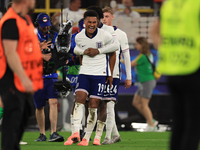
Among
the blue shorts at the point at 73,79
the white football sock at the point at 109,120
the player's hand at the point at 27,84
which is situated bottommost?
the white football sock at the point at 109,120

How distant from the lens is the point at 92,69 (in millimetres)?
6824

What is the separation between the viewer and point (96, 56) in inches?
272

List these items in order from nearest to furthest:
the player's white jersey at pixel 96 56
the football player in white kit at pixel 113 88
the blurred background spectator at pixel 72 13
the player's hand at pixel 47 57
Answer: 1. the player's white jersey at pixel 96 56
2. the football player in white kit at pixel 113 88
3. the player's hand at pixel 47 57
4. the blurred background spectator at pixel 72 13

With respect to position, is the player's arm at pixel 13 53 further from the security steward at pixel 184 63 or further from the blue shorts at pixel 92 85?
the blue shorts at pixel 92 85

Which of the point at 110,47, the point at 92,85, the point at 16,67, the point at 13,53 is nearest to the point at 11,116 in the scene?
the point at 16,67

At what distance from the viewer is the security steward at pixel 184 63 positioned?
11.1 ft

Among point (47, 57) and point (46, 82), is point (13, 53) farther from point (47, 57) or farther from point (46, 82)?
point (46, 82)

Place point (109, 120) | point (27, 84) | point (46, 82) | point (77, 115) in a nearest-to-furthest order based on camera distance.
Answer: point (27, 84) < point (77, 115) < point (109, 120) < point (46, 82)

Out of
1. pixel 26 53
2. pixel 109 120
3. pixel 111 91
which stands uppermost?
pixel 26 53

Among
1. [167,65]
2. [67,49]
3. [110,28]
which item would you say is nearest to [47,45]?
[67,49]

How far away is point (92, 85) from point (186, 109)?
3.45m

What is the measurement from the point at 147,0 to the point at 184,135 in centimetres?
879

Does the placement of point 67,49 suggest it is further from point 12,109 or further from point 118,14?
point 118,14

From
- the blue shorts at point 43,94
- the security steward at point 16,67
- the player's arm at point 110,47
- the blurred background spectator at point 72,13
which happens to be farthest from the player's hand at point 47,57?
the blurred background spectator at point 72,13
